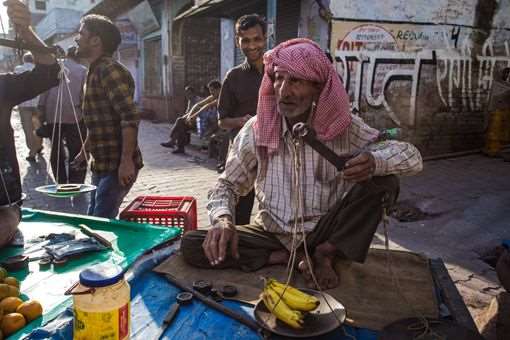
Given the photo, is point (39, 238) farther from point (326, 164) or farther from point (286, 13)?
point (286, 13)

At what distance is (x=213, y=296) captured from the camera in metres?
2.25

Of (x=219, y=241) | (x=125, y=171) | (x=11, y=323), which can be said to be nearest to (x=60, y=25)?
(x=125, y=171)

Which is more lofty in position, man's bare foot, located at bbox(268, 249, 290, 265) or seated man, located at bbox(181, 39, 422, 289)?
seated man, located at bbox(181, 39, 422, 289)

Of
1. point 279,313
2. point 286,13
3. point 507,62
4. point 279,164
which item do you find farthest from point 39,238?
point 507,62

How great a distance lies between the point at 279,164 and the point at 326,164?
28 centimetres

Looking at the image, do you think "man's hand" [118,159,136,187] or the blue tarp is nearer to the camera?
the blue tarp

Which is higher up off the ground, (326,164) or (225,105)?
(225,105)

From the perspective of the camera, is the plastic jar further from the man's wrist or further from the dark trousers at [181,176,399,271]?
the dark trousers at [181,176,399,271]

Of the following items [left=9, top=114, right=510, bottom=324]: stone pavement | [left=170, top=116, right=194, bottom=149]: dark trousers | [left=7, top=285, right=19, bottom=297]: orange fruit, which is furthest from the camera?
[left=170, top=116, right=194, bottom=149]: dark trousers

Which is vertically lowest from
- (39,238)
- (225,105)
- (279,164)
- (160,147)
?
(160,147)

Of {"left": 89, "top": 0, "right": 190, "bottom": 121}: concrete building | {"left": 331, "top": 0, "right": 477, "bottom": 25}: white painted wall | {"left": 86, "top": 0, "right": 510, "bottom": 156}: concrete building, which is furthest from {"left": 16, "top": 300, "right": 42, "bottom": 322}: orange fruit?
{"left": 89, "top": 0, "right": 190, "bottom": 121}: concrete building

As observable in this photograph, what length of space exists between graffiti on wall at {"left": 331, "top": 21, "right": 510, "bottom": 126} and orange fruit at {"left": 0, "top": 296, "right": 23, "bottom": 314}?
609 centimetres

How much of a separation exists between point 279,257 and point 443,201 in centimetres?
376

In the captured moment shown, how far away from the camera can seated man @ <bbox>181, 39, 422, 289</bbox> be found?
2254 millimetres
